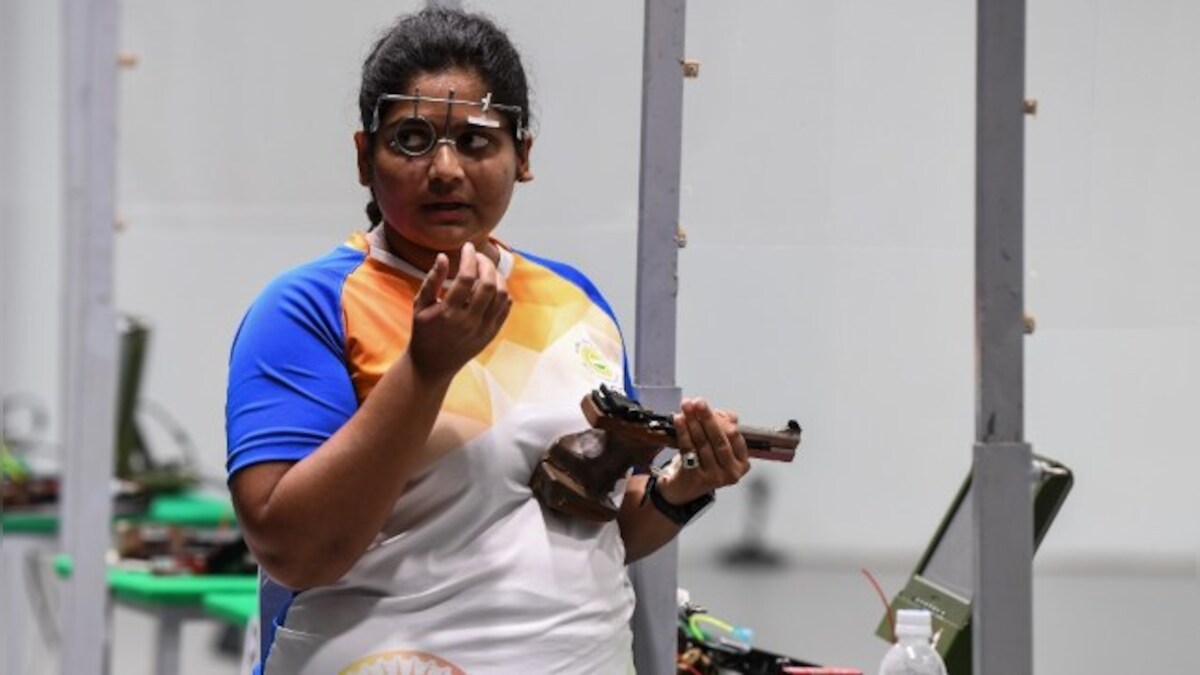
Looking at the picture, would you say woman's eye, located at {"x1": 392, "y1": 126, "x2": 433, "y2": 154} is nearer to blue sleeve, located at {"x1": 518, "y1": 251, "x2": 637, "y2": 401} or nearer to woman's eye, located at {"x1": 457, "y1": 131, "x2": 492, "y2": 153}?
woman's eye, located at {"x1": 457, "y1": 131, "x2": 492, "y2": 153}

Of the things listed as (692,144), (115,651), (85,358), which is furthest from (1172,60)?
(115,651)

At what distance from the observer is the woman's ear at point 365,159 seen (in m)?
2.04

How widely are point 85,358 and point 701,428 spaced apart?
295 cm

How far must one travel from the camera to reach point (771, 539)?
354 cm

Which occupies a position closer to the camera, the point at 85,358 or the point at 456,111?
the point at 456,111

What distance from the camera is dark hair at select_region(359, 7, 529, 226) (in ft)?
6.67

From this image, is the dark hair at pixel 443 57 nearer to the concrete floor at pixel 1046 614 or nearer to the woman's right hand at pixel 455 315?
the woman's right hand at pixel 455 315

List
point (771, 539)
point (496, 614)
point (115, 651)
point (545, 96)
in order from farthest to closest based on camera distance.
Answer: point (115, 651), point (771, 539), point (545, 96), point (496, 614)

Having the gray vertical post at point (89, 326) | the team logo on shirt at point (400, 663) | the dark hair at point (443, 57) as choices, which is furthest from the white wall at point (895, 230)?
the gray vertical post at point (89, 326)

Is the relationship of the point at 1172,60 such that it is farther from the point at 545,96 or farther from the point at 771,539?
the point at 771,539

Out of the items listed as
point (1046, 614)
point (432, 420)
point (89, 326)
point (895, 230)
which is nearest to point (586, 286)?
point (432, 420)

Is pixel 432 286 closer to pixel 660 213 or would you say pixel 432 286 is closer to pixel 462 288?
pixel 462 288

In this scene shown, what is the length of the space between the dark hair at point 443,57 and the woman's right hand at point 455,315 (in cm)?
29

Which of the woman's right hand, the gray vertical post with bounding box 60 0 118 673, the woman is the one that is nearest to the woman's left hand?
the woman
